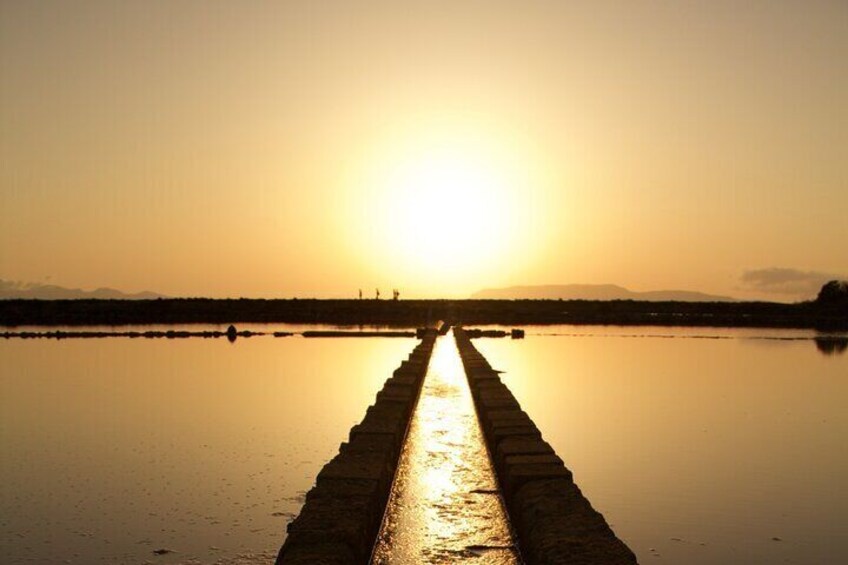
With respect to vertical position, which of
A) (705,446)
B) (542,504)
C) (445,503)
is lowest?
(705,446)

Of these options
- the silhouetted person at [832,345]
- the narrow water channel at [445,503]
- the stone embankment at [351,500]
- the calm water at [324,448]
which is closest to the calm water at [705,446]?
the calm water at [324,448]

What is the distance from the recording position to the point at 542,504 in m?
6.09

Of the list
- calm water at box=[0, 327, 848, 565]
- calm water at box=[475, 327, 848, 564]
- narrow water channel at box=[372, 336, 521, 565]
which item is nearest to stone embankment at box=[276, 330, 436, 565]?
narrow water channel at box=[372, 336, 521, 565]

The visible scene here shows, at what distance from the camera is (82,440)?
1180 cm

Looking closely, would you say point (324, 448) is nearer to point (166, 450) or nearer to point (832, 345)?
point (166, 450)

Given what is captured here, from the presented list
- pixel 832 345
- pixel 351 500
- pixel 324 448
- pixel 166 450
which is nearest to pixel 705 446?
pixel 324 448

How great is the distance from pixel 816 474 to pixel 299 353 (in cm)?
1822

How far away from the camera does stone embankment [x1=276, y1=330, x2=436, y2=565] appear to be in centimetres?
507

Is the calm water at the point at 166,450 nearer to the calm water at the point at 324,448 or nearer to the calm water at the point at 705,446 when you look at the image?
the calm water at the point at 324,448

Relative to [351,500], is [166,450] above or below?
below

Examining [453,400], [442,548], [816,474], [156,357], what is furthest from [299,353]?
[442,548]

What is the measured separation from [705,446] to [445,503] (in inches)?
226

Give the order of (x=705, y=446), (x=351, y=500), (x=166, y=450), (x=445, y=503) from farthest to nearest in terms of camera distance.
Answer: (x=705, y=446) < (x=166, y=450) < (x=445, y=503) < (x=351, y=500)

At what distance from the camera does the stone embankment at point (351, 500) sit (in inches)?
200
